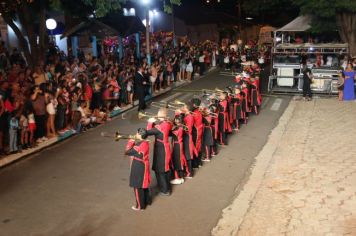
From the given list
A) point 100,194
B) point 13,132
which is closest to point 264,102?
point 13,132

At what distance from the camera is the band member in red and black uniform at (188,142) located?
9.91 metres

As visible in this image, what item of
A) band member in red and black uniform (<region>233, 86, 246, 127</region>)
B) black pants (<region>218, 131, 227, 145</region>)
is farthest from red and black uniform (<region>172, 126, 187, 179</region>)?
band member in red and black uniform (<region>233, 86, 246, 127</region>)

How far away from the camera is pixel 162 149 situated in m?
8.91

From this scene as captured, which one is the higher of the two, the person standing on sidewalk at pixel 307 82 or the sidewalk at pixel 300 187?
the person standing on sidewalk at pixel 307 82

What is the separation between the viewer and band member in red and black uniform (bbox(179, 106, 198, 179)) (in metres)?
9.91

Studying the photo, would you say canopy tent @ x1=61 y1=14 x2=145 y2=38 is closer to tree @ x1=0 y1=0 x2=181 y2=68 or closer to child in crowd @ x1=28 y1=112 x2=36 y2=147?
tree @ x1=0 y1=0 x2=181 y2=68

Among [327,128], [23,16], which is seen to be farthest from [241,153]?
[23,16]

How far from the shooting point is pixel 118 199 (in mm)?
8805

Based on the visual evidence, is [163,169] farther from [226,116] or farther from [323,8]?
[323,8]

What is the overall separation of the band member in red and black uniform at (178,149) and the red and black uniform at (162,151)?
45 cm

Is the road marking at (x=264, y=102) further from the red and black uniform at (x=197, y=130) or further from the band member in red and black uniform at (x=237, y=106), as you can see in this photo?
the red and black uniform at (x=197, y=130)

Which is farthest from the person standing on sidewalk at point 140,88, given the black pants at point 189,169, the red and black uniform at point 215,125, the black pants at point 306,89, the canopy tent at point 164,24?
the canopy tent at point 164,24

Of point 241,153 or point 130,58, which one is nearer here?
point 241,153

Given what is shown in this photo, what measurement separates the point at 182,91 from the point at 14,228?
50.3 feet
